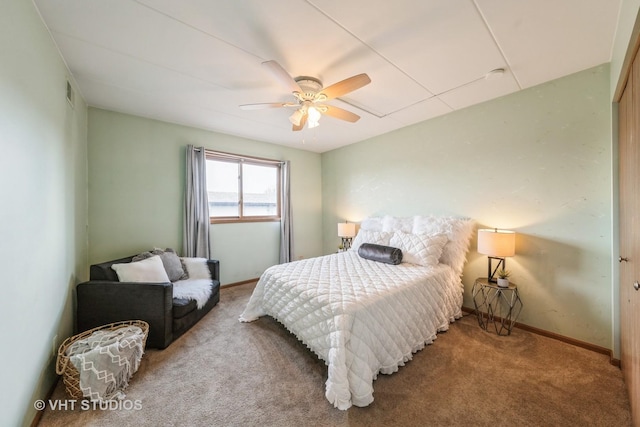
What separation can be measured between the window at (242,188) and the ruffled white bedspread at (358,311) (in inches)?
71.1

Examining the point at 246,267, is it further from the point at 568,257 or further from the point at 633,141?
the point at 633,141

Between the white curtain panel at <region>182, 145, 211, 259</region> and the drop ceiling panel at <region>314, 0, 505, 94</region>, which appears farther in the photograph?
the white curtain panel at <region>182, 145, 211, 259</region>

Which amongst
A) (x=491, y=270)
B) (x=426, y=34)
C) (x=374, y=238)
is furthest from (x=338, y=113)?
(x=491, y=270)

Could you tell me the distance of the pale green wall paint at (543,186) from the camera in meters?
2.11

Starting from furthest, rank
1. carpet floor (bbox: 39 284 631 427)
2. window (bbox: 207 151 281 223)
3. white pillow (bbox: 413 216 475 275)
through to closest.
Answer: window (bbox: 207 151 281 223) < white pillow (bbox: 413 216 475 275) < carpet floor (bbox: 39 284 631 427)

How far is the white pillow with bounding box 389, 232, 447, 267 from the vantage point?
8.74ft

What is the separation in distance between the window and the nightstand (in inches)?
132

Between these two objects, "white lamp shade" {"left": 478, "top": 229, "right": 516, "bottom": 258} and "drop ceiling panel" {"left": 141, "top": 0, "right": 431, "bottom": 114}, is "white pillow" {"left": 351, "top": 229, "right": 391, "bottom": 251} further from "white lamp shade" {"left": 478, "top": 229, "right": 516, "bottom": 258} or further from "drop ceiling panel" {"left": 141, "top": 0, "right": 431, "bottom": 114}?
"drop ceiling panel" {"left": 141, "top": 0, "right": 431, "bottom": 114}

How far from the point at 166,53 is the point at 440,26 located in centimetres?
209

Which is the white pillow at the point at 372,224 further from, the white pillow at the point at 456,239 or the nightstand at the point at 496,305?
the nightstand at the point at 496,305

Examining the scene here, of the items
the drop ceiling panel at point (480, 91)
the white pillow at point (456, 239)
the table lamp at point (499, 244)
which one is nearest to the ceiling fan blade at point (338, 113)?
the drop ceiling panel at point (480, 91)

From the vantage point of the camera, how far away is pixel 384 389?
5.56 feet

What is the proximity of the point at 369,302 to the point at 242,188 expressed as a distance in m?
3.16

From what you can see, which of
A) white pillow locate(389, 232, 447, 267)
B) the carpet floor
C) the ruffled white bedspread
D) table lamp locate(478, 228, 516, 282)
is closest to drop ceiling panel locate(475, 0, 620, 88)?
table lamp locate(478, 228, 516, 282)
